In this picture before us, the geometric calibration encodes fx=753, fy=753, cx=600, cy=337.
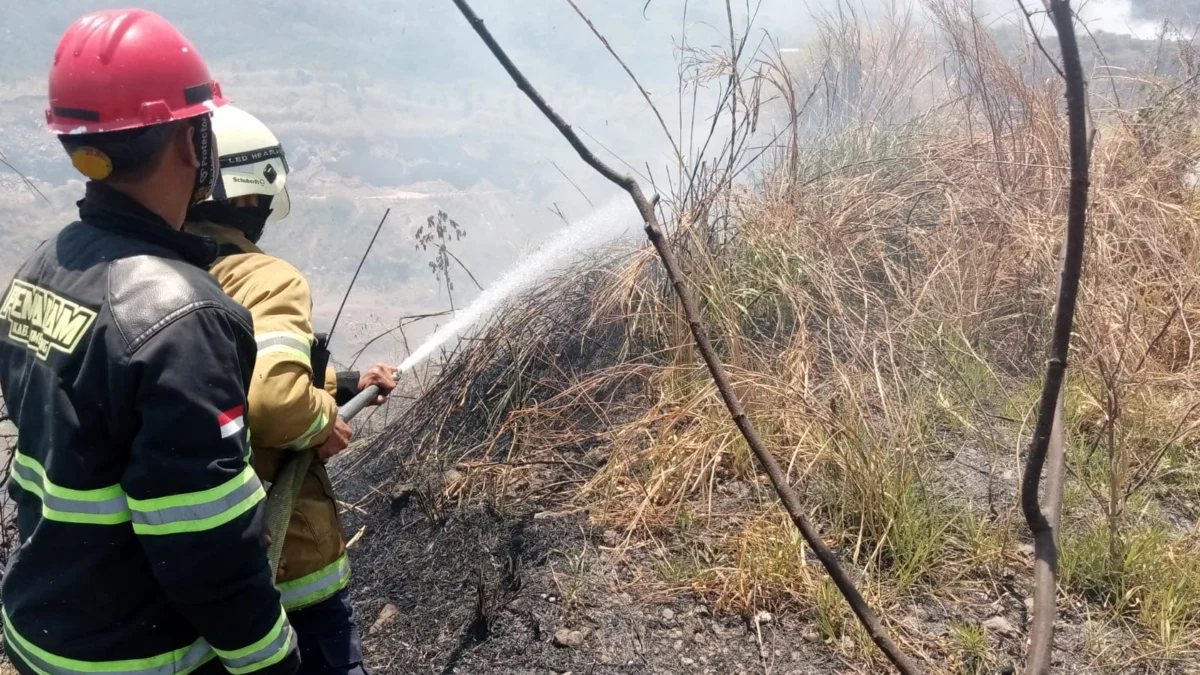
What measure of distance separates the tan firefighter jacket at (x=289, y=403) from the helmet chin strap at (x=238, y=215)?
4 cm

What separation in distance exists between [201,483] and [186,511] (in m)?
0.05

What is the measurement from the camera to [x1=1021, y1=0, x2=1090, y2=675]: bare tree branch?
75 centimetres

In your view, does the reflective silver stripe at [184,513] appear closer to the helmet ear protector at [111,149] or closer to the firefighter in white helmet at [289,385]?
the firefighter in white helmet at [289,385]

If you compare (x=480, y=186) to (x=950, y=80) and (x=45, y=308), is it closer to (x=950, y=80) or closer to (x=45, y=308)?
(x=950, y=80)

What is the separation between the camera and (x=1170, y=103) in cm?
464

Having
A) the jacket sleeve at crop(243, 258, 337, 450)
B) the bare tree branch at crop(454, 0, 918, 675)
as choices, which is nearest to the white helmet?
the jacket sleeve at crop(243, 258, 337, 450)

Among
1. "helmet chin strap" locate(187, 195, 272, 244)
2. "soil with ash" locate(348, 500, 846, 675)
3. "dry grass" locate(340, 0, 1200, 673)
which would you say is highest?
"helmet chin strap" locate(187, 195, 272, 244)

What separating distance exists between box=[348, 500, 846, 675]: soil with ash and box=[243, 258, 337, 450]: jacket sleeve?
3.44ft

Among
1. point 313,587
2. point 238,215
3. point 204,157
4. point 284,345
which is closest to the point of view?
point 204,157

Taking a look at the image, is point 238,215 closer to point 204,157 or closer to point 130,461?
point 204,157

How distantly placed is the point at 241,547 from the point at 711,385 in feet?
7.27

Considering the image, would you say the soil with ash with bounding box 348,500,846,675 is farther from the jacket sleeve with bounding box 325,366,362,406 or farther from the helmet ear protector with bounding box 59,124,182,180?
the helmet ear protector with bounding box 59,124,182,180

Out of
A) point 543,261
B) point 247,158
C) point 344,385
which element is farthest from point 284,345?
point 543,261

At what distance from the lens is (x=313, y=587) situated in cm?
167
